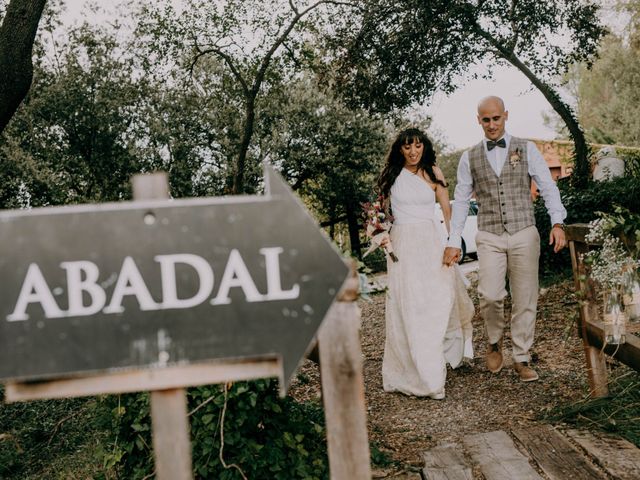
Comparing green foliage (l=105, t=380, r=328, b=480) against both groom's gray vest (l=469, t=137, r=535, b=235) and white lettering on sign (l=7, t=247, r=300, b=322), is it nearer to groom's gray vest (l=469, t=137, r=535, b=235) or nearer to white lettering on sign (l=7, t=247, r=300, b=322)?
white lettering on sign (l=7, t=247, r=300, b=322)

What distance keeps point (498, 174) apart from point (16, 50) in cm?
401

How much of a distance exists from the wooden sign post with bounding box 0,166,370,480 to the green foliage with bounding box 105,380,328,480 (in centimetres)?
128

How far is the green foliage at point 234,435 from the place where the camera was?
298 cm

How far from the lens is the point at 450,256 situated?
17.6 ft

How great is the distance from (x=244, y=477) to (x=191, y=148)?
1560 centimetres

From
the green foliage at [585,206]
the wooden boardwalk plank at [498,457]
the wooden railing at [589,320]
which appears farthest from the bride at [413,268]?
the green foliage at [585,206]

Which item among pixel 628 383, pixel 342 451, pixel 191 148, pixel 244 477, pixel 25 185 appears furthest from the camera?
pixel 191 148

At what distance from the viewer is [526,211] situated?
5184mm

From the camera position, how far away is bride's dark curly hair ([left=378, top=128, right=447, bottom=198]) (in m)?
5.49

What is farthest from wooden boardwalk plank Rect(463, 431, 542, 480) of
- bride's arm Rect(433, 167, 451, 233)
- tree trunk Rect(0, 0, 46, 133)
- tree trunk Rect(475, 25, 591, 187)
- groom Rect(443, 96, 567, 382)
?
tree trunk Rect(475, 25, 591, 187)

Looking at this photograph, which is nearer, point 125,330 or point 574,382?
point 125,330

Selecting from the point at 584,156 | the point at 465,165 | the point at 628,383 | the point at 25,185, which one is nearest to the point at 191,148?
the point at 25,185

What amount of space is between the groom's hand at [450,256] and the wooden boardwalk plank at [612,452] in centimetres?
184

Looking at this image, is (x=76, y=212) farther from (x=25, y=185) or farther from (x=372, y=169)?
(x=372, y=169)
